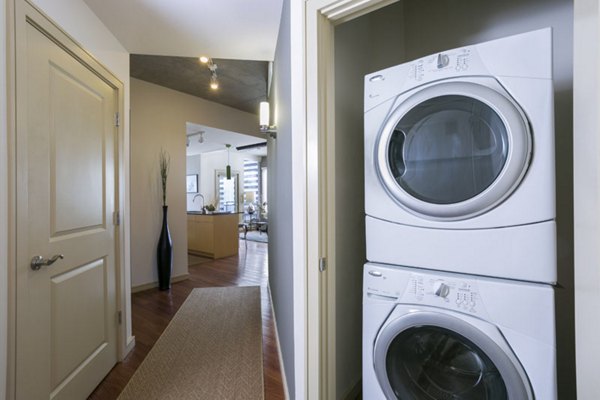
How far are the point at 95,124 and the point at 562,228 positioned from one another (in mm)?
2627

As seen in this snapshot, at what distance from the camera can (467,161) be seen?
0.98 m

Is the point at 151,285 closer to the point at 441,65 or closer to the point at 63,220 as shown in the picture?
the point at 63,220

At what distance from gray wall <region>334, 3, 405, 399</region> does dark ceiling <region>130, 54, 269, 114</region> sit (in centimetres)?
173

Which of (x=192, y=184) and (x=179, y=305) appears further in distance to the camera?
(x=192, y=184)

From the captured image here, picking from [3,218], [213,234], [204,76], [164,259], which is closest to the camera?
[3,218]

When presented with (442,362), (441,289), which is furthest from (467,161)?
(442,362)

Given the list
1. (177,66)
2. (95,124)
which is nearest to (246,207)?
(177,66)

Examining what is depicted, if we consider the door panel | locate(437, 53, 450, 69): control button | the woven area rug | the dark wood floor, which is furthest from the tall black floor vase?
locate(437, 53, 450, 69): control button

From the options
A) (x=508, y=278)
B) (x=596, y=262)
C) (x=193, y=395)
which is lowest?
(x=193, y=395)

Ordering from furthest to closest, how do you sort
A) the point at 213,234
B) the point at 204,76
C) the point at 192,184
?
1. the point at 192,184
2. the point at 213,234
3. the point at 204,76

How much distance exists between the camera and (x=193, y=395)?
1604 mm

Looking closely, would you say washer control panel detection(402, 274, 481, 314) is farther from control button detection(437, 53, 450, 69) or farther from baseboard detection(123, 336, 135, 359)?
baseboard detection(123, 336, 135, 359)

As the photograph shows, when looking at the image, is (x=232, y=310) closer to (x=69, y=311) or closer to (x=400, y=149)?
(x=69, y=311)

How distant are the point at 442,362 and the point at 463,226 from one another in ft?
1.75
